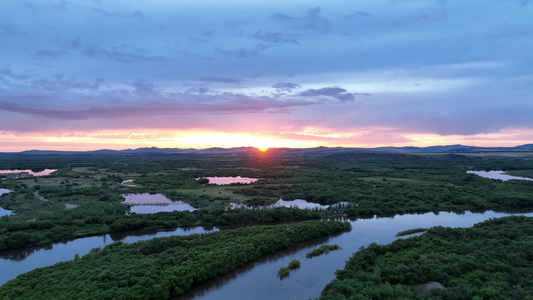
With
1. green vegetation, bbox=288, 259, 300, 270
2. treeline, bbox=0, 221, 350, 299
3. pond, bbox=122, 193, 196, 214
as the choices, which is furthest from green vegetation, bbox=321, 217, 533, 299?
pond, bbox=122, 193, 196, 214

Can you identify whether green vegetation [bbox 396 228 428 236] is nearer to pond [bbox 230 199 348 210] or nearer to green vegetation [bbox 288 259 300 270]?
pond [bbox 230 199 348 210]

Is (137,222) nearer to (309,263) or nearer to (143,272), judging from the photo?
(143,272)

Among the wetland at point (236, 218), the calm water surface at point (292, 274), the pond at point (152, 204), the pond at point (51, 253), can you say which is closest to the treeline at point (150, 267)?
the wetland at point (236, 218)

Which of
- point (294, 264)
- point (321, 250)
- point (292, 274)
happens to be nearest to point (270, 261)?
point (294, 264)

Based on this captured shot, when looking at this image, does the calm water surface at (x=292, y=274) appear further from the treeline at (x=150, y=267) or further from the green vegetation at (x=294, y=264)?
the treeline at (x=150, y=267)

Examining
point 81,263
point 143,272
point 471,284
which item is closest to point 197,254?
point 143,272

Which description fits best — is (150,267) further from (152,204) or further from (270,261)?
(152,204)
